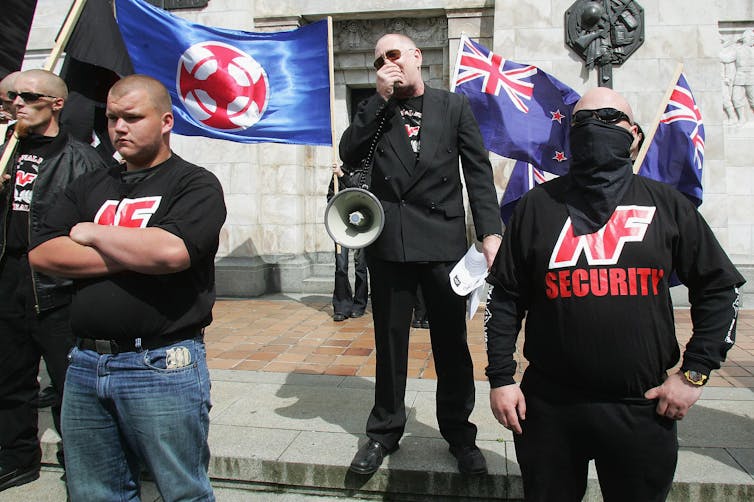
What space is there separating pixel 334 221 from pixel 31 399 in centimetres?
202

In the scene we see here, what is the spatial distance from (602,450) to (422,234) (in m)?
1.42

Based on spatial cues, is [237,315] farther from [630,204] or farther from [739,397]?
[630,204]

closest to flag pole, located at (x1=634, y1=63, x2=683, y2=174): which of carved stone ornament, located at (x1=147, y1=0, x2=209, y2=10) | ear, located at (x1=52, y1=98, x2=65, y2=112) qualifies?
ear, located at (x1=52, y1=98, x2=65, y2=112)

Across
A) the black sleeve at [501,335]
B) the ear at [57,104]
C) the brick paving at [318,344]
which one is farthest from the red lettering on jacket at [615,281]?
the brick paving at [318,344]

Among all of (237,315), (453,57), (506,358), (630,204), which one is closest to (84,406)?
(506,358)

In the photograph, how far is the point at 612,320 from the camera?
1863mm

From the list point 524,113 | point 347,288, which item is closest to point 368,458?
point 524,113

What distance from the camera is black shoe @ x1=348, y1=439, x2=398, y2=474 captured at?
3014 millimetres

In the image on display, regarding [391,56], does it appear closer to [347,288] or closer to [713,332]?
[713,332]

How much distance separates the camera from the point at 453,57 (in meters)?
8.38

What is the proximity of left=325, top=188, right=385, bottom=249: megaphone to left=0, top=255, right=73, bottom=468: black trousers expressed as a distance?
156 centimetres

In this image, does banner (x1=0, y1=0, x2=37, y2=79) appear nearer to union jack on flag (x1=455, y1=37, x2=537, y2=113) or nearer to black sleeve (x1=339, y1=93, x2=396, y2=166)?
black sleeve (x1=339, y1=93, x2=396, y2=166)

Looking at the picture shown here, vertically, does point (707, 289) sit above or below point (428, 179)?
below

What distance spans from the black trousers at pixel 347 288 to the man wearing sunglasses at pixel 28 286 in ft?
12.9
